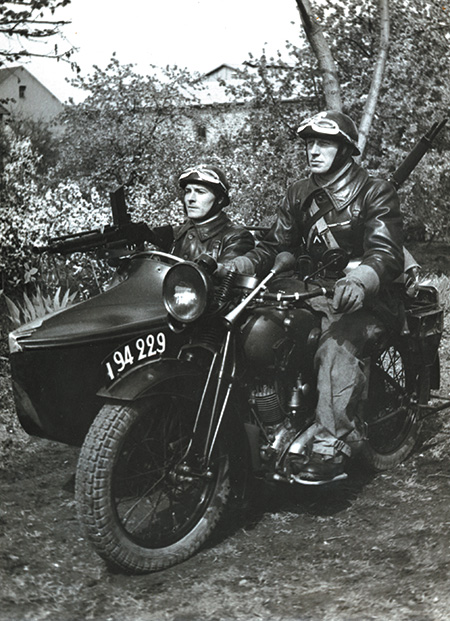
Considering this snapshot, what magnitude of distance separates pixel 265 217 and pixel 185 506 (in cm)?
774

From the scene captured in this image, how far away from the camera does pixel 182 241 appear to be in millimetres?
4469

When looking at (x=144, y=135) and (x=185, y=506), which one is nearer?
(x=185, y=506)

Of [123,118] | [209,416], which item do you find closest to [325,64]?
[209,416]

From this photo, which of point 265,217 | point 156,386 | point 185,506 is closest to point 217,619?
point 185,506

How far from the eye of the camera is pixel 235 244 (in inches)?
169

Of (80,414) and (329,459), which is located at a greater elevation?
(80,414)

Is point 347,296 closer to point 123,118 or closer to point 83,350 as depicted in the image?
point 83,350

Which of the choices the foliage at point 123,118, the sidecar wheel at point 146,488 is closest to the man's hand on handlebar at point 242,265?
the sidecar wheel at point 146,488

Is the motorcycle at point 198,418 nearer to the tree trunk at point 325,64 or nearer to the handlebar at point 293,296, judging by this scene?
the handlebar at point 293,296

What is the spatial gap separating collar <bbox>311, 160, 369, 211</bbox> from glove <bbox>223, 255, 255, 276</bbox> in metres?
0.55

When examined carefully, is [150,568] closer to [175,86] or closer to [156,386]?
[156,386]

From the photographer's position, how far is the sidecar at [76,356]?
10.8 feet

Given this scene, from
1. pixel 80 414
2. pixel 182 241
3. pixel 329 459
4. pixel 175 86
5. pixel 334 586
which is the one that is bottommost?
pixel 334 586

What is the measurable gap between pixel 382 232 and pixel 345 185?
355mm
